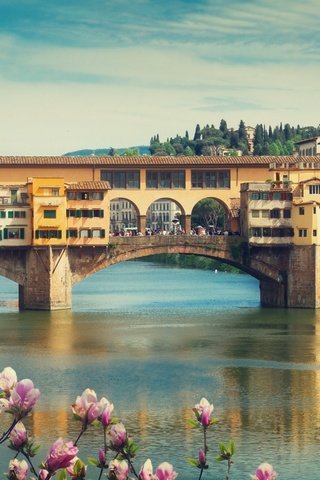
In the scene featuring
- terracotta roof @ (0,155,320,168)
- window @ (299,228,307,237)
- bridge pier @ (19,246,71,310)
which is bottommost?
bridge pier @ (19,246,71,310)

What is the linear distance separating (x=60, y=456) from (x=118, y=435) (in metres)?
0.82

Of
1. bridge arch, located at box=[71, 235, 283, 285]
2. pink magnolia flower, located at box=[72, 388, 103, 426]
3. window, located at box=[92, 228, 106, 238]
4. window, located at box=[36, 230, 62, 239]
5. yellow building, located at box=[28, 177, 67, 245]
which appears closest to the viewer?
pink magnolia flower, located at box=[72, 388, 103, 426]

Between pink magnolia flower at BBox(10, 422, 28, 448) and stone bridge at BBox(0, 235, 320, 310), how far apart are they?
62.4 metres

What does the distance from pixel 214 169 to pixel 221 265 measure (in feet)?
153

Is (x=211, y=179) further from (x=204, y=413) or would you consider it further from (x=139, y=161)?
(x=204, y=413)

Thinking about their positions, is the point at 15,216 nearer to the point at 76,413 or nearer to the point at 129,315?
the point at 129,315

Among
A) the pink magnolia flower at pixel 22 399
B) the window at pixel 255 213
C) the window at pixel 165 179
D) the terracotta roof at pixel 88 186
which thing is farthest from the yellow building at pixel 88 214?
the pink magnolia flower at pixel 22 399

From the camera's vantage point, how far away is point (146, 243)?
248 ft

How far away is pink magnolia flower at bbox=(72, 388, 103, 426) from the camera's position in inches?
369

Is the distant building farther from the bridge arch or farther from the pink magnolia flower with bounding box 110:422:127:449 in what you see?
the pink magnolia flower with bounding box 110:422:127:449

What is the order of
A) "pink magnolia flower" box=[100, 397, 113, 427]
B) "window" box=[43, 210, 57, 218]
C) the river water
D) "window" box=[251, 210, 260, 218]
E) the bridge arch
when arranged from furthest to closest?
1. "window" box=[251, 210, 260, 218]
2. the bridge arch
3. "window" box=[43, 210, 57, 218]
4. the river water
5. "pink magnolia flower" box=[100, 397, 113, 427]

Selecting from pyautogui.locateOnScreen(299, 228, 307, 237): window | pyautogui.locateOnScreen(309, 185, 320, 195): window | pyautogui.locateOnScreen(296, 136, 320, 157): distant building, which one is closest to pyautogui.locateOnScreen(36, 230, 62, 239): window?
pyautogui.locateOnScreen(299, 228, 307, 237): window

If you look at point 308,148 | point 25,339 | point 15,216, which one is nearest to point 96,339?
point 25,339

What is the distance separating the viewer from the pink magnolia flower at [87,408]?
9367 millimetres
